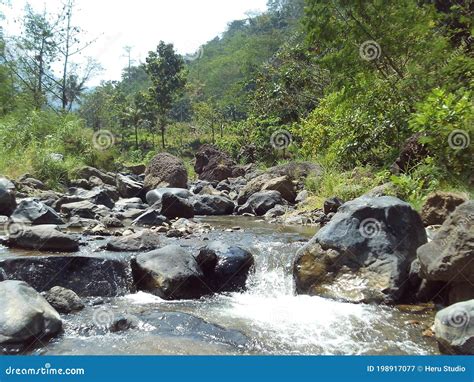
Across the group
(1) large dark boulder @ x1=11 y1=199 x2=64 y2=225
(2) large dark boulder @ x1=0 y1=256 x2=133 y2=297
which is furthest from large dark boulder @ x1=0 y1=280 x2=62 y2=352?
(1) large dark boulder @ x1=11 y1=199 x2=64 y2=225

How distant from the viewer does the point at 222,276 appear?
6.47 m

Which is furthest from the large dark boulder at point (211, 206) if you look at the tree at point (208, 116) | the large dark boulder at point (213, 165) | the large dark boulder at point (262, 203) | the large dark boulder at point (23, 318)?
the tree at point (208, 116)

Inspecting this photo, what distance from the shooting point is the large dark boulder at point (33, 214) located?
334 inches

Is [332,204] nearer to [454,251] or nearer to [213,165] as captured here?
[454,251]

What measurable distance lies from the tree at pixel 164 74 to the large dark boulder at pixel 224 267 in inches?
1206

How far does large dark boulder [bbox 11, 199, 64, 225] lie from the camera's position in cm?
848

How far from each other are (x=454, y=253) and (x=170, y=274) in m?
3.37

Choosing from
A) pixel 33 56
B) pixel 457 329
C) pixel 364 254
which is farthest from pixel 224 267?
pixel 33 56

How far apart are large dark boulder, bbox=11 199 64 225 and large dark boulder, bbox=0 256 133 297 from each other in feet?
8.47

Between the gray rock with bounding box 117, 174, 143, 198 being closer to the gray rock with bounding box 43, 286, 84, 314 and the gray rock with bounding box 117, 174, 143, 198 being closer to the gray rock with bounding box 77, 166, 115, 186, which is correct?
the gray rock with bounding box 77, 166, 115, 186

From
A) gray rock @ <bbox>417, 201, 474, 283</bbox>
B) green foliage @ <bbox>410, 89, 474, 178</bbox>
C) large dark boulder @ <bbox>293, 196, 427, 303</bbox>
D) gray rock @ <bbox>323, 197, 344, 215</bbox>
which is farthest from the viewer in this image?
gray rock @ <bbox>323, 197, 344, 215</bbox>

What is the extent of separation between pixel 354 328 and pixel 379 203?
6.66ft
